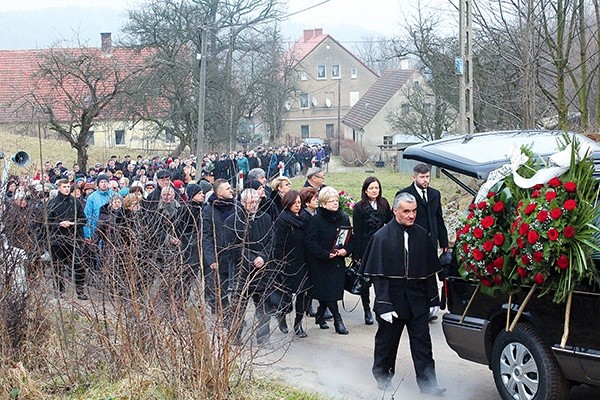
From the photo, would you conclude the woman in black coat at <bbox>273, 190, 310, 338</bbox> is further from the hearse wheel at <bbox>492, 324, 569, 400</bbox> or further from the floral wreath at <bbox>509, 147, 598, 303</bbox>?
the floral wreath at <bbox>509, 147, 598, 303</bbox>

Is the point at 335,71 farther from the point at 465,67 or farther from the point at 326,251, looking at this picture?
the point at 326,251

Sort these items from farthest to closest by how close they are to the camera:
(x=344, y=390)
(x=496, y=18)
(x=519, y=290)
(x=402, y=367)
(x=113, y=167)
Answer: (x=113, y=167) → (x=496, y=18) → (x=402, y=367) → (x=344, y=390) → (x=519, y=290)

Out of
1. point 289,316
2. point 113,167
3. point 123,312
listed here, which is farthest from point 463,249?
point 113,167

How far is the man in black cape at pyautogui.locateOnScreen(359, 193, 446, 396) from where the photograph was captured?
809cm

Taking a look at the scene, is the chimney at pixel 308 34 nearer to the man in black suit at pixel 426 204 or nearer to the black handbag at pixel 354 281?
the black handbag at pixel 354 281

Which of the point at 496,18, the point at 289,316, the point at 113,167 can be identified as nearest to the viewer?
the point at 289,316

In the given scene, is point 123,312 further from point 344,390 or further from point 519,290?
point 519,290

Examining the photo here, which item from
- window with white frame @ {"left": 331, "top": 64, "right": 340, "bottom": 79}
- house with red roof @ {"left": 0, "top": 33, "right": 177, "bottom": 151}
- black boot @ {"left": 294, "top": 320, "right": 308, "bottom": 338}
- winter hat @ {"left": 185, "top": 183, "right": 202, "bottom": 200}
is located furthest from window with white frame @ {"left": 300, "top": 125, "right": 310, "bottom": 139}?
black boot @ {"left": 294, "top": 320, "right": 308, "bottom": 338}

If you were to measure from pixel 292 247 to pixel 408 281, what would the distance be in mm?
3075

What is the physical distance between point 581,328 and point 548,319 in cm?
36

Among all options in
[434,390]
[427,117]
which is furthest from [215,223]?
[427,117]

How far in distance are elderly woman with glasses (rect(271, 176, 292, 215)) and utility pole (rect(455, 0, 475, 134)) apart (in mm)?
10155

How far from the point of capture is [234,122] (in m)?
50.5

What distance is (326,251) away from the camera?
35.5 ft
